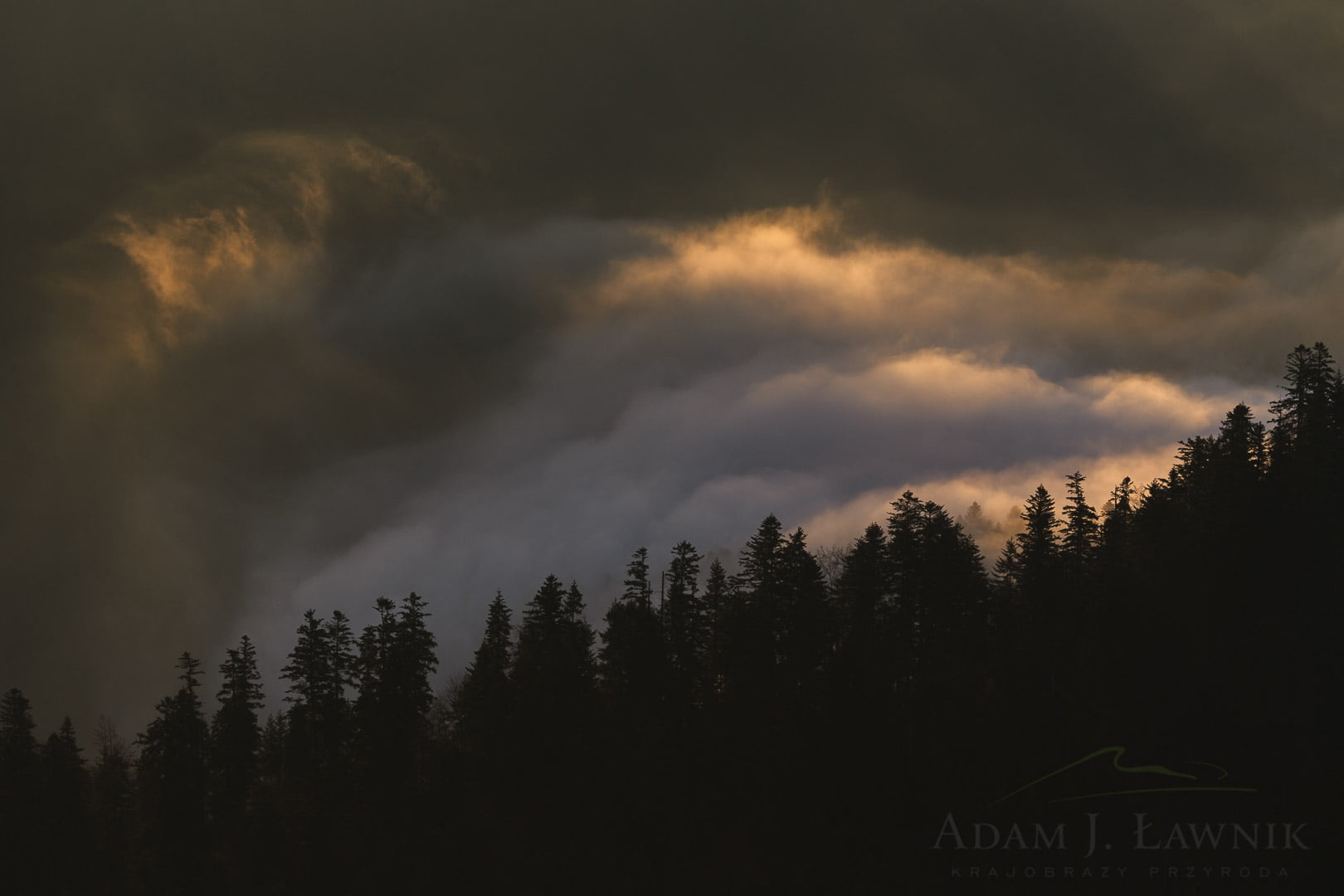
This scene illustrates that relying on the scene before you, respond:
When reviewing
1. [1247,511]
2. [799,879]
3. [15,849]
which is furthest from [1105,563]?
[15,849]

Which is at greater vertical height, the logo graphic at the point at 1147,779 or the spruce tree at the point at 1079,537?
the spruce tree at the point at 1079,537

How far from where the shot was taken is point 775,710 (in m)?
96.8

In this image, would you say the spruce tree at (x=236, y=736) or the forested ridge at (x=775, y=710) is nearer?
the forested ridge at (x=775, y=710)

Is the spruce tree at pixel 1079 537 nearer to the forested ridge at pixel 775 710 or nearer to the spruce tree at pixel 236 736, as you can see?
the forested ridge at pixel 775 710

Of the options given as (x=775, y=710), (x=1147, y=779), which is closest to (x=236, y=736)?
(x=775, y=710)

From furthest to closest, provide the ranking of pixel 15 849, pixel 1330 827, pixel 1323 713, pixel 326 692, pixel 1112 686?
pixel 15 849, pixel 326 692, pixel 1112 686, pixel 1323 713, pixel 1330 827

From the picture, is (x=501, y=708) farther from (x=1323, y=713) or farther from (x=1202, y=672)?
(x=1323, y=713)

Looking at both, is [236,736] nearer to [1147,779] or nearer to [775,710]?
[775,710]

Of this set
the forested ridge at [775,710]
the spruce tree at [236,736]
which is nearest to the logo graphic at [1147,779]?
the forested ridge at [775,710]

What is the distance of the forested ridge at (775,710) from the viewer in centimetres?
8675

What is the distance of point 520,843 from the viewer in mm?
92938

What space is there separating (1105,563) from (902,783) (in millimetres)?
30437

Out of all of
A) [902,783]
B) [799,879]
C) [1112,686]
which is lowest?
[799,879]

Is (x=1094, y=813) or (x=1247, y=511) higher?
(x=1247, y=511)
